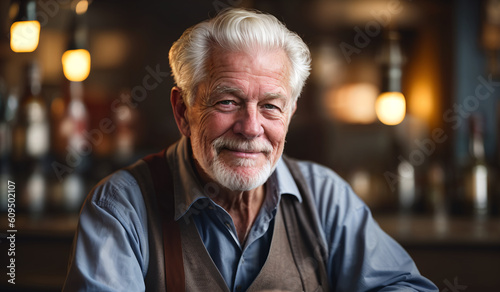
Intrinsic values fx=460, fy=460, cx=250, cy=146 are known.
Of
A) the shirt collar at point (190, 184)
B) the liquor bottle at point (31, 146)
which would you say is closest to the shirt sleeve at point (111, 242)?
the shirt collar at point (190, 184)

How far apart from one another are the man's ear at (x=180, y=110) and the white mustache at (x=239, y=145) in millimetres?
183

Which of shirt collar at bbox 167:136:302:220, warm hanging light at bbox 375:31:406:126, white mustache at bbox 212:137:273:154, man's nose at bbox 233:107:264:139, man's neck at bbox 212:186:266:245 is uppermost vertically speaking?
warm hanging light at bbox 375:31:406:126

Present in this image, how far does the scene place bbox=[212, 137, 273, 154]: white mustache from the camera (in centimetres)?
134

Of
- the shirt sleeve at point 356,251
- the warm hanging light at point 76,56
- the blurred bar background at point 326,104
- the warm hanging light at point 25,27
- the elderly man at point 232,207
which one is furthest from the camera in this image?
the blurred bar background at point 326,104

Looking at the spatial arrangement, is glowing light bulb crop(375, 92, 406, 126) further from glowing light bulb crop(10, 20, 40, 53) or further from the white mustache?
glowing light bulb crop(10, 20, 40, 53)

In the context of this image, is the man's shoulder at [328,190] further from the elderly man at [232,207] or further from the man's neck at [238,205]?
the man's neck at [238,205]

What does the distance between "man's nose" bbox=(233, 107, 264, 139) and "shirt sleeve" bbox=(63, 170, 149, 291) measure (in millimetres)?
365

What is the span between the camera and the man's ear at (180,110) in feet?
4.94

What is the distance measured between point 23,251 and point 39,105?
105 cm

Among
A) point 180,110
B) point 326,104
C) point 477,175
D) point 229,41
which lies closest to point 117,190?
point 180,110

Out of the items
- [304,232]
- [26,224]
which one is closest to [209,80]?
[304,232]

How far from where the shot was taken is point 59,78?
10.6ft

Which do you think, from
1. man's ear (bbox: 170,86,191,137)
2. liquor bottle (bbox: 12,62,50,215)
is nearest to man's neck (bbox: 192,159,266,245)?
man's ear (bbox: 170,86,191,137)

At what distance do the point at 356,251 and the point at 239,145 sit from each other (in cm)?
52
